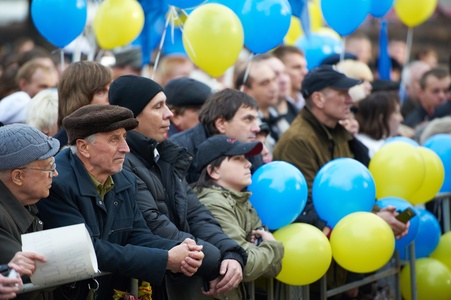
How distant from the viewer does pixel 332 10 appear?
770 centimetres

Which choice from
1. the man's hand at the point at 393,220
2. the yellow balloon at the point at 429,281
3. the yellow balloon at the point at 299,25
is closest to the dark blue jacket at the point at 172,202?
the man's hand at the point at 393,220

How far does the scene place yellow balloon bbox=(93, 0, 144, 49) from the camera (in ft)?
25.2

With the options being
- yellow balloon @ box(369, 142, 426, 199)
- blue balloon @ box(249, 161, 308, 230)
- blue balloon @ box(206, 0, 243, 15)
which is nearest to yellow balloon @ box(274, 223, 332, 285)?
blue balloon @ box(249, 161, 308, 230)

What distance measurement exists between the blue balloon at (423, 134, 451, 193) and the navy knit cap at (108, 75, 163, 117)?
3.25 m

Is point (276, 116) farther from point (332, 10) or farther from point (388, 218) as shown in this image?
point (388, 218)

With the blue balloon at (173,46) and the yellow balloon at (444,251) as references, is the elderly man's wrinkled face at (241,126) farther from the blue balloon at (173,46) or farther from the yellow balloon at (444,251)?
the blue balloon at (173,46)

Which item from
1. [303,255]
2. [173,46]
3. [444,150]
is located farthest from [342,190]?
[173,46]

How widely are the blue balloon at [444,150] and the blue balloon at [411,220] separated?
1.09 meters

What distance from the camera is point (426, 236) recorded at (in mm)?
7090

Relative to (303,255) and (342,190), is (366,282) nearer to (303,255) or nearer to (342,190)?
(342,190)

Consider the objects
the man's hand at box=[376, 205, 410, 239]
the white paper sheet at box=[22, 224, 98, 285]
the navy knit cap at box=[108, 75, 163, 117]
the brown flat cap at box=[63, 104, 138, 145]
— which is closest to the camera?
the white paper sheet at box=[22, 224, 98, 285]

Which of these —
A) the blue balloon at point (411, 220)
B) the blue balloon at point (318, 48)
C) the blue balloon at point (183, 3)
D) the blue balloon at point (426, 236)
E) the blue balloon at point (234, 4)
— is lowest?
the blue balloon at point (426, 236)

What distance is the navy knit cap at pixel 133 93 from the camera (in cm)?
533

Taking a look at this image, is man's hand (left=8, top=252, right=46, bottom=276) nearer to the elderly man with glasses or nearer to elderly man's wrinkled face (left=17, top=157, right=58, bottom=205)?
the elderly man with glasses
